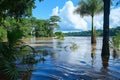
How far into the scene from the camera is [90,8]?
1610 inches

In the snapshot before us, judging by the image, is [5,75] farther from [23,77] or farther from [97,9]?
[97,9]

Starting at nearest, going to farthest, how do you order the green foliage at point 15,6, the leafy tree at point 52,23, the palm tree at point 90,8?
1. the green foliage at point 15,6
2. the palm tree at point 90,8
3. the leafy tree at point 52,23

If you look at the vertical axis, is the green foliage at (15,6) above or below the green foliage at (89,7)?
below

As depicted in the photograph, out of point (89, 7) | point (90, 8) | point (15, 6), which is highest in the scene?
point (89, 7)

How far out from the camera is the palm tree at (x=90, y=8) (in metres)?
40.2

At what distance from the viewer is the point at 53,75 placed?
443 inches

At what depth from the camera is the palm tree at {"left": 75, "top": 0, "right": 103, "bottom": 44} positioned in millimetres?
40188

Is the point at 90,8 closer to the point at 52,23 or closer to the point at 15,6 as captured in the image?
the point at 15,6

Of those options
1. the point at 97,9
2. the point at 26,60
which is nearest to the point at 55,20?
the point at 97,9

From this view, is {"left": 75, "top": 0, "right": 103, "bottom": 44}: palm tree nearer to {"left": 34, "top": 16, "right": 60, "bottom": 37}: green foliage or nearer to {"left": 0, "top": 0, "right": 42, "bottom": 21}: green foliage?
{"left": 0, "top": 0, "right": 42, "bottom": 21}: green foliage

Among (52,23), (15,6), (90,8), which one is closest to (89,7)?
(90,8)

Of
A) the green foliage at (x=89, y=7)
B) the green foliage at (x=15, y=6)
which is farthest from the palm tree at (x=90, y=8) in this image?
the green foliage at (x=15, y=6)

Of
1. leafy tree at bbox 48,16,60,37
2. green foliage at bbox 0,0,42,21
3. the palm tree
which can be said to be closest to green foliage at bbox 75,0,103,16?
the palm tree

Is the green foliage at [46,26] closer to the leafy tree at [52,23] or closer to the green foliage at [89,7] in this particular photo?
the leafy tree at [52,23]
